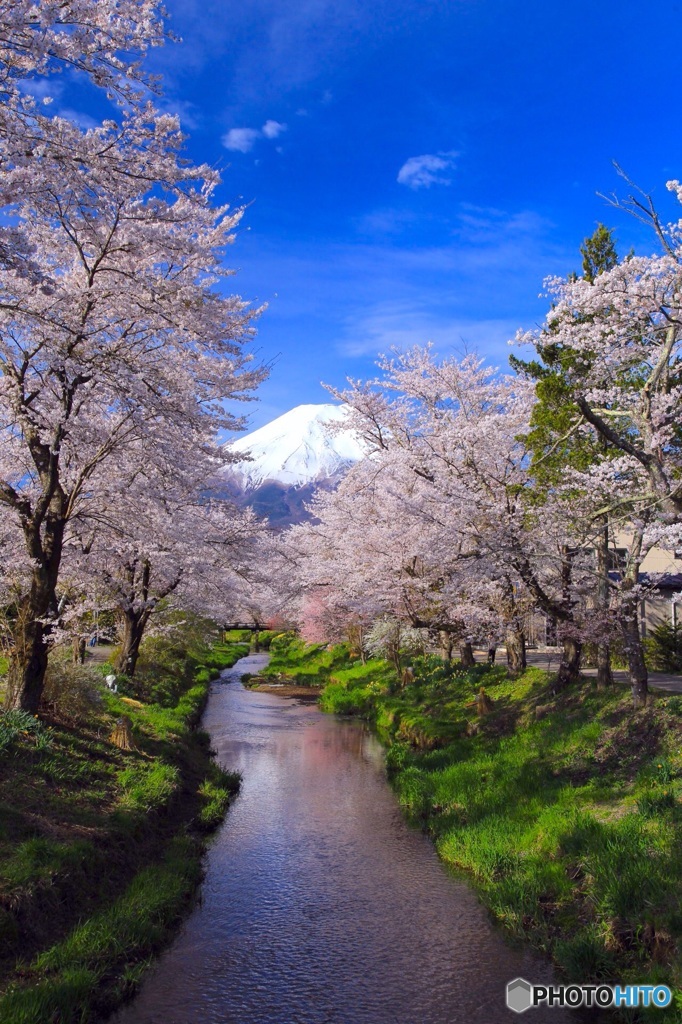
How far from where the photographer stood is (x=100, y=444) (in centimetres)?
1216

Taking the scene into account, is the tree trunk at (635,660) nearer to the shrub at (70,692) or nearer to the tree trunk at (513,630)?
the tree trunk at (513,630)

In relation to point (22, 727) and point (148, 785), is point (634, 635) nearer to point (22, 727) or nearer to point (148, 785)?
point (148, 785)

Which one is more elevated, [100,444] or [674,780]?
[100,444]

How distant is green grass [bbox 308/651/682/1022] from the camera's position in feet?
25.3

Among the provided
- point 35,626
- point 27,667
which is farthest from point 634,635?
point 27,667

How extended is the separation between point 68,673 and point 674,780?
37.8 ft

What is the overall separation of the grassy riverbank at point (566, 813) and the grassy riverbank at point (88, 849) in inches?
175

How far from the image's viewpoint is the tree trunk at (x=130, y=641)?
21.7 meters

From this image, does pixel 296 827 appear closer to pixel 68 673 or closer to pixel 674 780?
pixel 68 673

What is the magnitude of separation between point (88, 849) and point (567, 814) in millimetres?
6840

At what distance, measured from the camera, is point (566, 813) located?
10594mm

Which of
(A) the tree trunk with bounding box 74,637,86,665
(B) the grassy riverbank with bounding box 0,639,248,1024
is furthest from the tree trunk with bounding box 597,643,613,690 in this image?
(A) the tree trunk with bounding box 74,637,86,665

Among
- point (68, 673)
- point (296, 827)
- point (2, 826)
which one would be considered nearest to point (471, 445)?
point (296, 827)

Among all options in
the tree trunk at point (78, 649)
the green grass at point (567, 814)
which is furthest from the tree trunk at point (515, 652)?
the tree trunk at point (78, 649)
